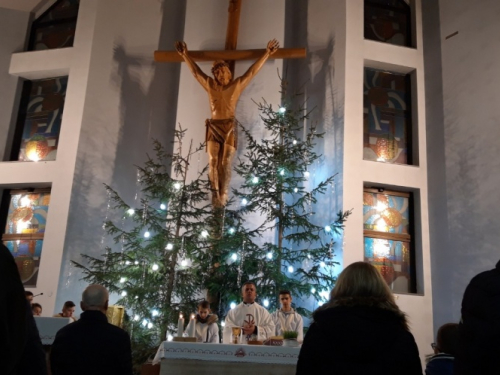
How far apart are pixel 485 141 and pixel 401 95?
2.26 m

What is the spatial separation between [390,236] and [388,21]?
171 inches

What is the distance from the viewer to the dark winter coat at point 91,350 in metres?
3.02

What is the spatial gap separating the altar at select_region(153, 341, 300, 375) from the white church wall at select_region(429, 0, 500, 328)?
16.0 ft

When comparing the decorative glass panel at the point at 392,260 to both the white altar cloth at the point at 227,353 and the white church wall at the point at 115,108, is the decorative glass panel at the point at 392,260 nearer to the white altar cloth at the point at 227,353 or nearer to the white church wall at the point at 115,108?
the white church wall at the point at 115,108

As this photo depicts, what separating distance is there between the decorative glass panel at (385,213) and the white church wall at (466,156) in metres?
0.56

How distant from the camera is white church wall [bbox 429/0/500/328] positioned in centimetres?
881

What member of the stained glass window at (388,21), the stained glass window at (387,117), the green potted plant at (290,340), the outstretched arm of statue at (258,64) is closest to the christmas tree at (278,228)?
the outstretched arm of statue at (258,64)

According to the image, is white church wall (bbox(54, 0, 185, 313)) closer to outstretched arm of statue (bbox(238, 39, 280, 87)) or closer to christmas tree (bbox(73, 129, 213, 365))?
christmas tree (bbox(73, 129, 213, 365))

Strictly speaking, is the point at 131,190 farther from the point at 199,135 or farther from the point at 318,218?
the point at 318,218

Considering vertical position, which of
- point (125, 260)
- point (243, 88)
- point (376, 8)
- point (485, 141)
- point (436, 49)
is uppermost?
point (376, 8)

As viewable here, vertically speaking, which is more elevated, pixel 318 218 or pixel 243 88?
pixel 243 88

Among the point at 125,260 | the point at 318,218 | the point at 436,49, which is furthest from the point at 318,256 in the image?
the point at 436,49

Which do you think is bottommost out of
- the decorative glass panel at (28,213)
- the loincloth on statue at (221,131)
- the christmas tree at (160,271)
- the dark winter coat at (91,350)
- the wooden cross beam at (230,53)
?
the dark winter coat at (91,350)

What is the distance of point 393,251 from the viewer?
9.81 m
